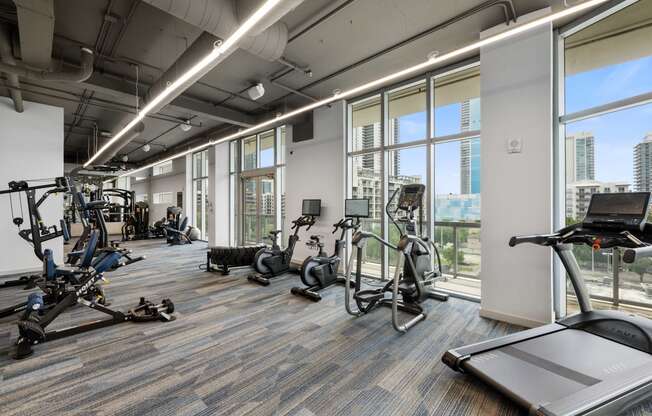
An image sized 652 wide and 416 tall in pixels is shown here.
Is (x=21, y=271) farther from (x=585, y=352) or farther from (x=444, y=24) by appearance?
(x=585, y=352)

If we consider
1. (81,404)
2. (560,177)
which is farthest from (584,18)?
(81,404)

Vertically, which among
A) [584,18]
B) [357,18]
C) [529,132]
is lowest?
[529,132]

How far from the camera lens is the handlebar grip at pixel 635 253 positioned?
1.89 meters

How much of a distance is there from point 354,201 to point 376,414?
121 inches

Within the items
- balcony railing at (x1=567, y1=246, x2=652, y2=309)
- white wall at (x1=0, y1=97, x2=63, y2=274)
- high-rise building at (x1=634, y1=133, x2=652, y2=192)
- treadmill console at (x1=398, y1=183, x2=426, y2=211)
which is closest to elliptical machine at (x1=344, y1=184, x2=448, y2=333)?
treadmill console at (x1=398, y1=183, x2=426, y2=211)

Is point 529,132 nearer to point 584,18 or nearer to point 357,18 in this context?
point 584,18

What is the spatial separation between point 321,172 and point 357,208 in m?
1.92

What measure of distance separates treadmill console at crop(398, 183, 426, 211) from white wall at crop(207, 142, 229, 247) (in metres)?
6.92

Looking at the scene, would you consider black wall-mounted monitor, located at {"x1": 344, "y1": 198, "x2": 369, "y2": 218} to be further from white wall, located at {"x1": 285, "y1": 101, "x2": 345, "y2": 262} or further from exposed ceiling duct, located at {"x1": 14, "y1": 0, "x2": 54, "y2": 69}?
exposed ceiling duct, located at {"x1": 14, "y1": 0, "x2": 54, "y2": 69}

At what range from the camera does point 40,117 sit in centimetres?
595

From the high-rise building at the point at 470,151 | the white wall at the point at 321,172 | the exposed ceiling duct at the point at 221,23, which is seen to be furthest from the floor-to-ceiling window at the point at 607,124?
the white wall at the point at 321,172

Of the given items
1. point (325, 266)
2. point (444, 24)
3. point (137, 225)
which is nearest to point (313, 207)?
point (325, 266)

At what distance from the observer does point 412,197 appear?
3936 mm

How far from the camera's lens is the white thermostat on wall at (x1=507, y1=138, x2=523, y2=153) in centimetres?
340
